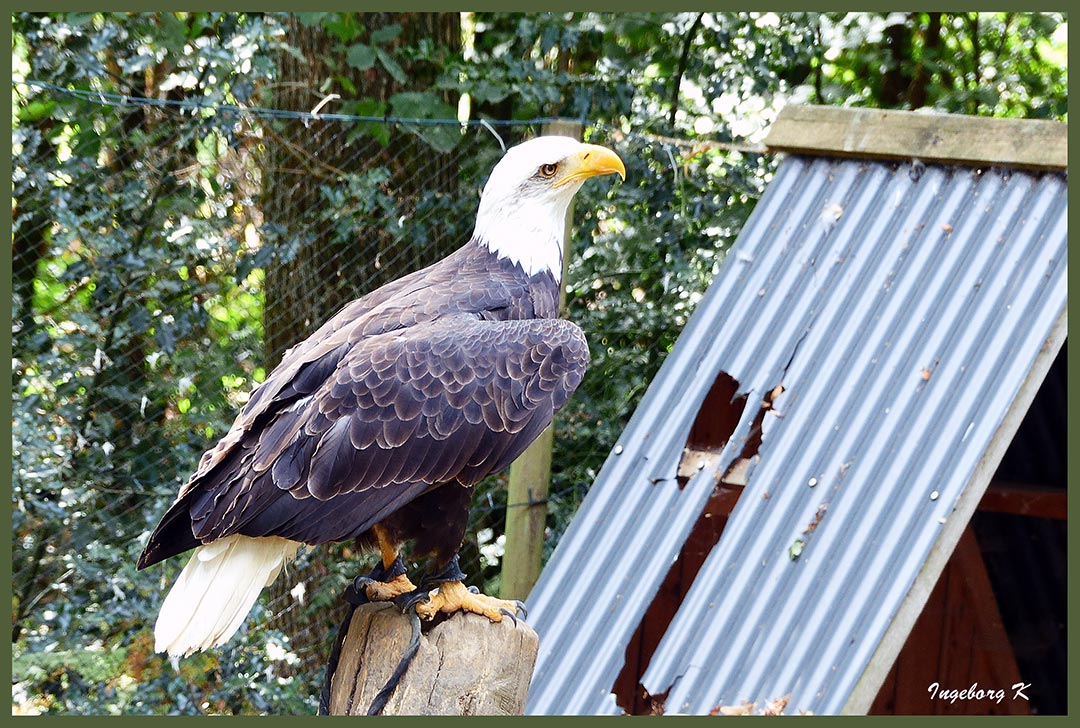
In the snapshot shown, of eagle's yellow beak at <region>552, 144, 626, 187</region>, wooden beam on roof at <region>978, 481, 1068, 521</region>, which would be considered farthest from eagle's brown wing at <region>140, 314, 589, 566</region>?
wooden beam on roof at <region>978, 481, 1068, 521</region>

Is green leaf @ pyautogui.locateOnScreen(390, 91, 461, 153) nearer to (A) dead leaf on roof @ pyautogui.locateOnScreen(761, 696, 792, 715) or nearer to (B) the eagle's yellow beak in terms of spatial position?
(B) the eagle's yellow beak

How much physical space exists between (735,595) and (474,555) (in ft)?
6.59

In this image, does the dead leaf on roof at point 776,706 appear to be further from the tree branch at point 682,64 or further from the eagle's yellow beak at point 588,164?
the tree branch at point 682,64

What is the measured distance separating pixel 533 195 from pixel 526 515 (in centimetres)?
175

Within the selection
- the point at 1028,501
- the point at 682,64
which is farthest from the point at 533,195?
the point at 682,64

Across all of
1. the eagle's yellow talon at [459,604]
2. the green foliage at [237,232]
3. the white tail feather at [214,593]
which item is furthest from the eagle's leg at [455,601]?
the green foliage at [237,232]

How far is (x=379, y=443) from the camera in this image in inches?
114

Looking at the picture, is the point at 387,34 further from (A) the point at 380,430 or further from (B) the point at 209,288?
(A) the point at 380,430

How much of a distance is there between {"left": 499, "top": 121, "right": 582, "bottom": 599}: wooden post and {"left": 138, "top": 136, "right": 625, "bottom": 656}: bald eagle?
1544 mm

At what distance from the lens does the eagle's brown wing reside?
2797 millimetres

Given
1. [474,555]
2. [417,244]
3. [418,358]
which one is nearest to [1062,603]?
[474,555]

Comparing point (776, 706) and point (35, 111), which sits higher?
point (35, 111)

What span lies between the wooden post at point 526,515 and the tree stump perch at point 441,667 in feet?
6.22

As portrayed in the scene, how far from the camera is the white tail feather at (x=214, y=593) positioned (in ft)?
9.22
